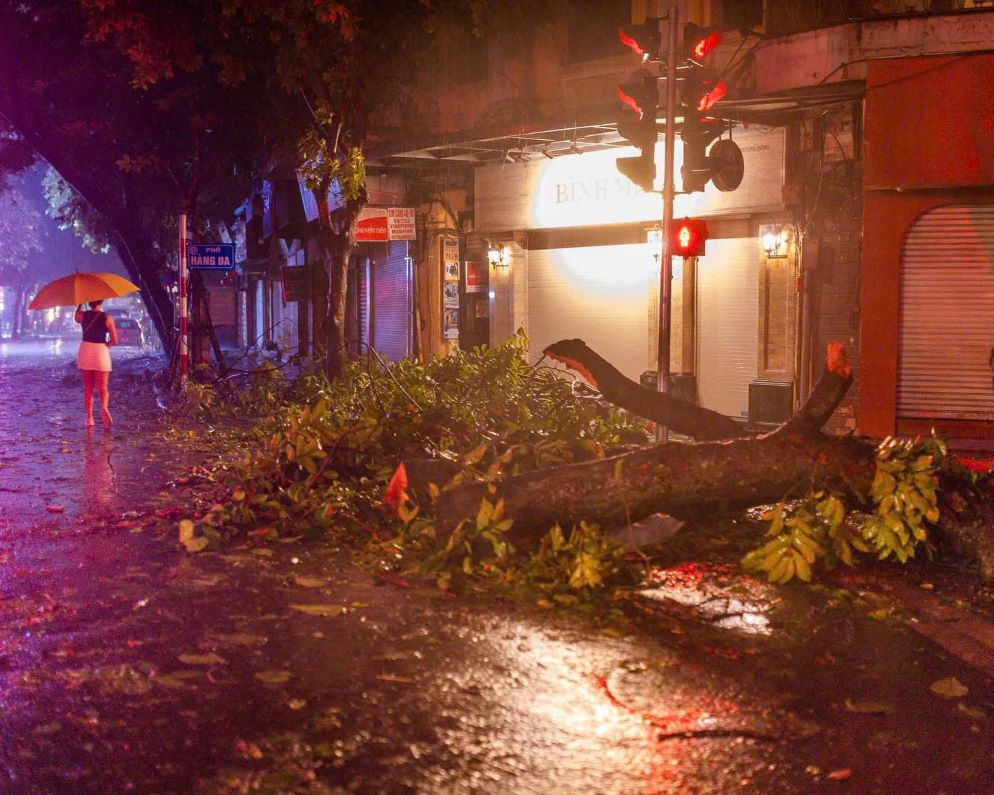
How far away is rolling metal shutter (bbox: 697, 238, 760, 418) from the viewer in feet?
53.1

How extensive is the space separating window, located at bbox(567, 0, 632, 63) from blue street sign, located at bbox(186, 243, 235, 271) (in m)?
6.87

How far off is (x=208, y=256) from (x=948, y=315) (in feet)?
39.1

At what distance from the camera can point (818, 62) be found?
1388cm

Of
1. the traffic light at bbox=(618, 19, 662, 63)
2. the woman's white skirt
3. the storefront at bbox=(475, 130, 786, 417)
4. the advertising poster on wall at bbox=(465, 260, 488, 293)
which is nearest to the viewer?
the traffic light at bbox=(618, 19, 662, 63)

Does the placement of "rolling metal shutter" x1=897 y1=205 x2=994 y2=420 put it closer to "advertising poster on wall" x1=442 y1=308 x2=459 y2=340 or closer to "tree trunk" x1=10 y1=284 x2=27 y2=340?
"advertising poster on wall" x1=442 y1=308 x2=459 y2=340

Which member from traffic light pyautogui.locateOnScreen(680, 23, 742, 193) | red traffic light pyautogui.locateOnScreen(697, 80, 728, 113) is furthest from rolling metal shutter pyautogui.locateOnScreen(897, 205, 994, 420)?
traffic light pyautogui.locateOnScreen(680, 23, 742, 193)

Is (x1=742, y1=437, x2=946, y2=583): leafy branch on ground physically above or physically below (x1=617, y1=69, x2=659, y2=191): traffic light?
below

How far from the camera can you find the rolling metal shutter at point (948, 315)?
1347 cm

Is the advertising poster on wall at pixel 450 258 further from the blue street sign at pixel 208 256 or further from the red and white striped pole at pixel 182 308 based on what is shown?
the red and white striped pole at pixel 182 308

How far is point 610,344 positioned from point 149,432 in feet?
26.1

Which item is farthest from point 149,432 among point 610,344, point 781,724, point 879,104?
point 781,724

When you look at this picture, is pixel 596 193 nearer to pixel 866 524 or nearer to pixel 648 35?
pixel 648 35

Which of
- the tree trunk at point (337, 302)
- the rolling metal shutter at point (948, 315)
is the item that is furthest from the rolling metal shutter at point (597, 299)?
the rolling metal shutter at point (948, 315)

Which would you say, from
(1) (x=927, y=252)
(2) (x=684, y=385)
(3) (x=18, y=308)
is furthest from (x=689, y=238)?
(3) (x=18, y=308)
